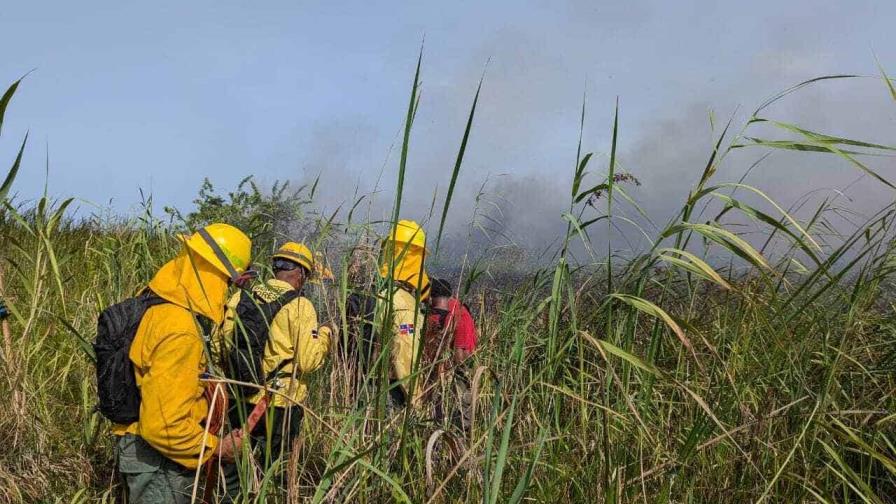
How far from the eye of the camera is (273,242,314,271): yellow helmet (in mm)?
3416

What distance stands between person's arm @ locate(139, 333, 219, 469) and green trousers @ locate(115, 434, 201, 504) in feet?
0.39

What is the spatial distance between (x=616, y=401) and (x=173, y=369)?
148cm

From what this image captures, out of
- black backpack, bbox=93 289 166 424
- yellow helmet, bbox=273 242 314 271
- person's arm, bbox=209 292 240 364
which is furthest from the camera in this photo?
yellow helmet, bbox=273 242 314 271

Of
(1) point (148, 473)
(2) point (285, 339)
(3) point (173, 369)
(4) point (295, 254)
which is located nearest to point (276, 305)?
(2) point (285, 339)

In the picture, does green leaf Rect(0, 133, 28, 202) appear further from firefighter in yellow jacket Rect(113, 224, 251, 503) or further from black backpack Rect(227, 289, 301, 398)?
black backpack Rect(227, 289, 301, 398)

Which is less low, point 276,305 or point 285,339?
point 276,305

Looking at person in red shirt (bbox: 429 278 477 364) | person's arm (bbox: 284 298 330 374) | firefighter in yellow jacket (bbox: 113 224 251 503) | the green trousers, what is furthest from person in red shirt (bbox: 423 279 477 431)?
the green trousers

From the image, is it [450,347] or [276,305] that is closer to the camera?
[450,347]

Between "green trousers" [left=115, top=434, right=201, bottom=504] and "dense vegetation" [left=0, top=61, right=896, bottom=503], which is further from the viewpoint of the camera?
"green trousers" [left=115, top=434, right=201, bottom=504]

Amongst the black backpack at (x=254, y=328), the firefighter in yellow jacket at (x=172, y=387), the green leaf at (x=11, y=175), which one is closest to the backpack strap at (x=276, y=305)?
the black backpack at (x=254, y=328)

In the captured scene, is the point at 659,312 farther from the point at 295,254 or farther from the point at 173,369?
the point at 295,254

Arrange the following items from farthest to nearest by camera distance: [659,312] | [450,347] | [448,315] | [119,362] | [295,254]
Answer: [295,254], [448,315], [450,347], [119,362], [659,312]

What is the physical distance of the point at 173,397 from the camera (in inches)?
103

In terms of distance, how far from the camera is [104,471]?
3.44 metres
